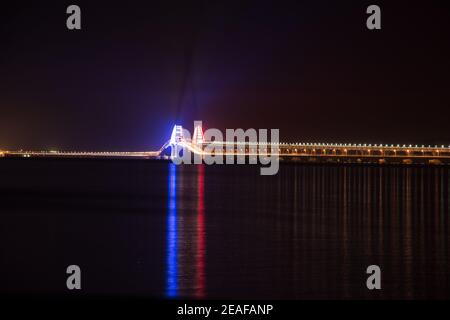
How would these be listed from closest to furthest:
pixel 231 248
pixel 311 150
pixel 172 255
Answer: pixel 172 255, pixel 231 248, pixel 311 150

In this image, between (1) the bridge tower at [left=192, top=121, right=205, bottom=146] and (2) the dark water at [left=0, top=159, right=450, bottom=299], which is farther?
(1) the bridge tower at [left=192, top=121, right=205, bottom=146]

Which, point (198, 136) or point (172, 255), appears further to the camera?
point (198, 136)

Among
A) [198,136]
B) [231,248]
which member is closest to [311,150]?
[198,136]

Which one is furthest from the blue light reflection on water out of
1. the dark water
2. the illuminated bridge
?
the illuminated bridge

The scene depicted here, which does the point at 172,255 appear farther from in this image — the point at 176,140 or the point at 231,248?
the point at 176,140

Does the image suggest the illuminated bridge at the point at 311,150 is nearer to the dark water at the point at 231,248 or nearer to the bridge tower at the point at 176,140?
the bridge tower at the point at 176,140

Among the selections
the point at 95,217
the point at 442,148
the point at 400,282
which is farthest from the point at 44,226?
the point at 442,148

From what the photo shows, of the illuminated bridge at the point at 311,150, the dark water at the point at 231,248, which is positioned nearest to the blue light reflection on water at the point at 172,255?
the dark water at the point at 231,248

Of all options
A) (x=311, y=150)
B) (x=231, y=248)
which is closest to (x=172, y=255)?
(x=231, y=248)

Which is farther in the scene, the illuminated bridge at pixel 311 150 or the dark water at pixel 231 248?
the illuminated bridge at pixel 311 150

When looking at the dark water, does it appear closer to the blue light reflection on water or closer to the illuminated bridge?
the blue light reflection on water

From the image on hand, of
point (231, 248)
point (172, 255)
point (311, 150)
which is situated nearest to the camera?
point (172, 255)
